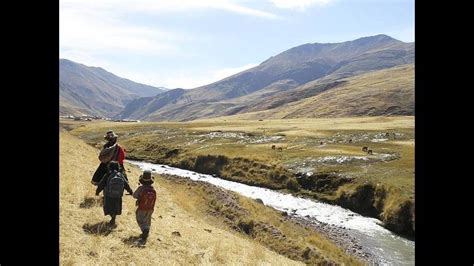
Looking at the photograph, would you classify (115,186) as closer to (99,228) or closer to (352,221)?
(99,228)

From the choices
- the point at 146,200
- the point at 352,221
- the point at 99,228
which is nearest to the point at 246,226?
the point at 352,221

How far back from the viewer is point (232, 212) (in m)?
34.8

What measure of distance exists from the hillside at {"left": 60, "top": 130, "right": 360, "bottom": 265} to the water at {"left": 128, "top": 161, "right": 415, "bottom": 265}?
160 inches

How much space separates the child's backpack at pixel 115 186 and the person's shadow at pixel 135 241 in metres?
1.73

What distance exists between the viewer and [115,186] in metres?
18.0

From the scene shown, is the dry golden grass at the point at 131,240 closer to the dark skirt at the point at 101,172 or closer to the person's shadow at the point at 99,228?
the person's shadow at the point at 99,228

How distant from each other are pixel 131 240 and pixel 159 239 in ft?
5.24

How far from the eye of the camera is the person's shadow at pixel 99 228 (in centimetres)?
1720

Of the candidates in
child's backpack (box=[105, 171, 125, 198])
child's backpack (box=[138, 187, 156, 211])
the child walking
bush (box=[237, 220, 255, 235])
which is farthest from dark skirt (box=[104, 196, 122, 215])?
bush (box=[237, 220, 255, 235])

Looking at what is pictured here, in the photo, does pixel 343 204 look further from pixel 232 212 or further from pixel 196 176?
pixel 196 176

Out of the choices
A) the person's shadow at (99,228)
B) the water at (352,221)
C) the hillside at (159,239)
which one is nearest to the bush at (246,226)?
the hillside at (159,239)
